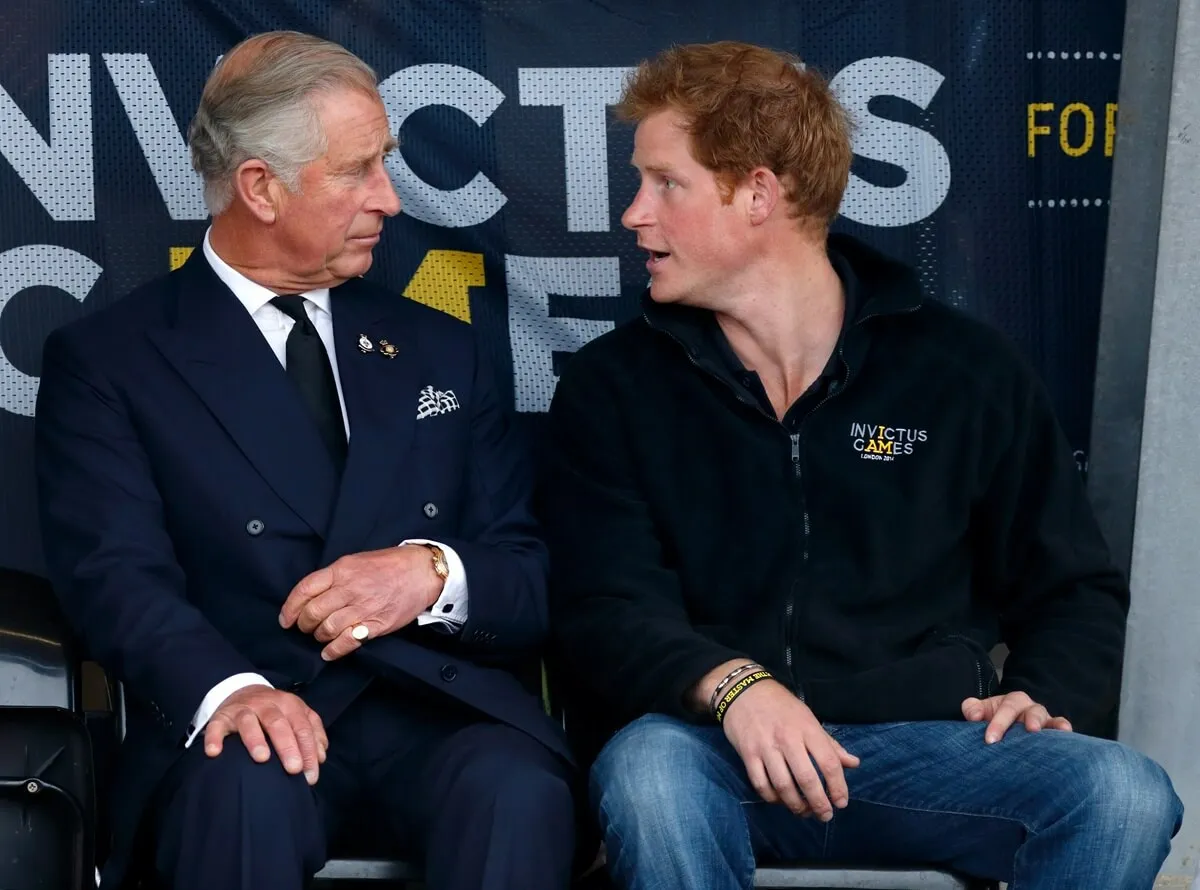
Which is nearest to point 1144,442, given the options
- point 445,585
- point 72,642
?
point 445,585

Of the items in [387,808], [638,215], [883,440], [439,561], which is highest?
[638,215]

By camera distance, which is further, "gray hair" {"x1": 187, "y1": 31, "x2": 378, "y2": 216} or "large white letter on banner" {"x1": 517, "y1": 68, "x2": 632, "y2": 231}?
Answer: "large white letter on banner" {"x1": 517, "y1": 68, "x2": 632, "y2": 231}

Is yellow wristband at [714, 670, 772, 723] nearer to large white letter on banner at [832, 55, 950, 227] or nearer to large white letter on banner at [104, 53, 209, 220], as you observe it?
large white letter on banner at [832, 55, 950, 227]

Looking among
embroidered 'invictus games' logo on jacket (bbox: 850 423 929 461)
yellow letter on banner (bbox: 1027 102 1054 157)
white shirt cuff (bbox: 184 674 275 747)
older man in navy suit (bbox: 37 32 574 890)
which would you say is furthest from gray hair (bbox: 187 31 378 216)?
yellow letter on banner (bbox: 1027 102 1054 157)

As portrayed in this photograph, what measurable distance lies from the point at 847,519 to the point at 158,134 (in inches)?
64.8

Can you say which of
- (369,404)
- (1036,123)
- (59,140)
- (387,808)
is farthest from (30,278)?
(1036,123)

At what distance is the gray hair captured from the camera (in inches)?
122

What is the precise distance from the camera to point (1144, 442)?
136 inches

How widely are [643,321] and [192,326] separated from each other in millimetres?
775

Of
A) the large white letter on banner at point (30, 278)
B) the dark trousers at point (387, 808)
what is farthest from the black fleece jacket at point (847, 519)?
the large white letter on banner at point (30, 278)

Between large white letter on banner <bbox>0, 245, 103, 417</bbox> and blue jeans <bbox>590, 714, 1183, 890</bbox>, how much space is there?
1.59 m

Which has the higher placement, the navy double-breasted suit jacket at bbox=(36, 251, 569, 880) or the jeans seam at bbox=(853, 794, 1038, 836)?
the navy double-breasted suit jacket at bbox=(36, 251, 569, 880)

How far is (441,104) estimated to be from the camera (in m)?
3.71

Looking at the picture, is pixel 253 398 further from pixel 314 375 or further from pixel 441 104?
pixel 441 104
